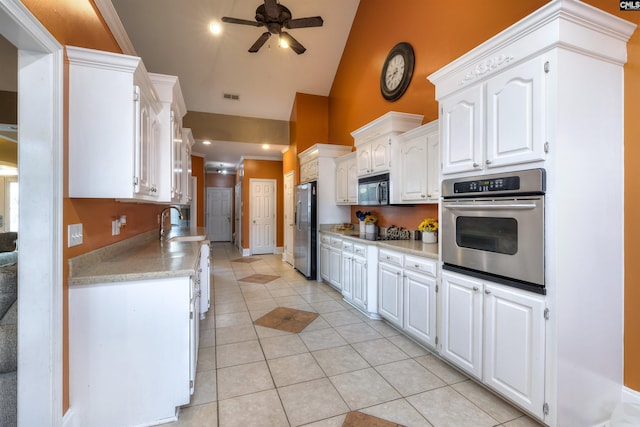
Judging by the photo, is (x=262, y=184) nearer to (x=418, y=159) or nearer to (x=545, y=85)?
(x=418, y=159)

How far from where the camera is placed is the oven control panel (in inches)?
68.0

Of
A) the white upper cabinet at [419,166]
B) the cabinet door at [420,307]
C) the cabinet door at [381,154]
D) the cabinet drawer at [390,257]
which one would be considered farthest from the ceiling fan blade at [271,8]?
the cabinet door at [420,307]

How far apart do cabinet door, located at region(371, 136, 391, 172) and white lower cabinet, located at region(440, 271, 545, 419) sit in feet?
5.32

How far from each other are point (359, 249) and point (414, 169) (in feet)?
3.79

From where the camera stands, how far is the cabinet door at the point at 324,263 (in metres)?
4.66

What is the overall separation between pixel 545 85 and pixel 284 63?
4.71 metres

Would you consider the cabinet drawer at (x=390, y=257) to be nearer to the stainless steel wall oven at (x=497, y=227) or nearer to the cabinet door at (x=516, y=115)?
the stainless steel wall oven at (x=497, y=227)

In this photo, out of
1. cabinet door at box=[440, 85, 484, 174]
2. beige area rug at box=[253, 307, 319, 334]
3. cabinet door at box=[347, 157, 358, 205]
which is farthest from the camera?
cabinet door at box=[347, 157, 358, 205]

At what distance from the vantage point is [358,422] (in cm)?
174

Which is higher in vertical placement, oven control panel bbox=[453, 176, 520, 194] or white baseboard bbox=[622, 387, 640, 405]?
oven control panel bbox=[453, 176, 520, 194]

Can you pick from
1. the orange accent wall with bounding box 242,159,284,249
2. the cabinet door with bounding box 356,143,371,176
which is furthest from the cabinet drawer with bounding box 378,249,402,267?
the orange accent wall with bounding box 242,159,284,249

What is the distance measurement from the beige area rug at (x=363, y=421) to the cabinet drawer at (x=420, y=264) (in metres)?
1.14

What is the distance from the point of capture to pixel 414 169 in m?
3.11

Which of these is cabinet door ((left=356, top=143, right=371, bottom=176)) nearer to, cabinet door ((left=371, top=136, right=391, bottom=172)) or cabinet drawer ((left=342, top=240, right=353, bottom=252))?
cabinet door ((left=371, top=136, right=391, bottom=172))
